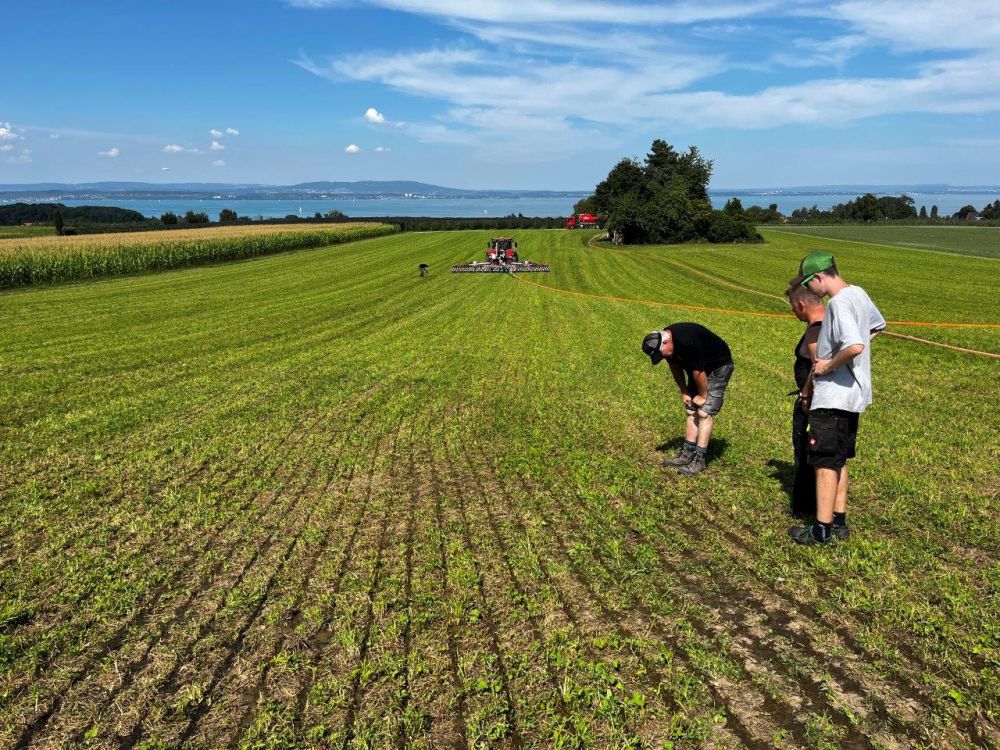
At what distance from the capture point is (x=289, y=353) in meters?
13.8

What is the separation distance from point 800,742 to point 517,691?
164 centimetres

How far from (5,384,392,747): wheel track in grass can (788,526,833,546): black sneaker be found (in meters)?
5.04

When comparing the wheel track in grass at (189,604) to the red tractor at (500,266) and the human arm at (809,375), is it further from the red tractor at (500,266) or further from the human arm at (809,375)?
the red tractor at (500,266)

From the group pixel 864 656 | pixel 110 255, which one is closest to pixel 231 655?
pixel 864 656

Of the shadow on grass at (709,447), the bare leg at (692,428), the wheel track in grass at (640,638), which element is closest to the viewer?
the wheel track in grass at (640,638)

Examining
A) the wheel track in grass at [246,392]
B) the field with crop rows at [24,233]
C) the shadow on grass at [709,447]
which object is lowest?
the shadow on grass at [709,447]

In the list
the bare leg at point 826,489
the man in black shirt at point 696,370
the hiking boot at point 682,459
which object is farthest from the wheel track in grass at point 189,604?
the bare leg at point 826,489

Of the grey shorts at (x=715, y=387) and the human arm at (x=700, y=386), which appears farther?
the grey shorts at (x=715, y=387)

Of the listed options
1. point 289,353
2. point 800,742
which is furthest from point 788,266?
point 800,742

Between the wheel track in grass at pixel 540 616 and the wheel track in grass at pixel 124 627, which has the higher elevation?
the wheel track in grass at pixel 540 616

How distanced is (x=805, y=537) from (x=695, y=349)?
2242 millimetres

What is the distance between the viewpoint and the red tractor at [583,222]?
Result: 289ft

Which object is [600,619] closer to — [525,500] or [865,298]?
[525,500]

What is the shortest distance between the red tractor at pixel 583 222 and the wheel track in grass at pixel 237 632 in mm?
86355
